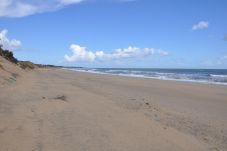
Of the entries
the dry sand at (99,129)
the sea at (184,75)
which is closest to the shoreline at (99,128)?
the dry sand at (99,129)

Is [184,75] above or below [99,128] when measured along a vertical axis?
below

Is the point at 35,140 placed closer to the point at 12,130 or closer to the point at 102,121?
the point at 12,130

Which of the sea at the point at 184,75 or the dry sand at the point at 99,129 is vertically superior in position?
the dry sand at the point at 99,129

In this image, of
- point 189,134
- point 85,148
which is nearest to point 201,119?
point 189,134

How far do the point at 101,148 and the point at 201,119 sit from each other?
14.6 ft

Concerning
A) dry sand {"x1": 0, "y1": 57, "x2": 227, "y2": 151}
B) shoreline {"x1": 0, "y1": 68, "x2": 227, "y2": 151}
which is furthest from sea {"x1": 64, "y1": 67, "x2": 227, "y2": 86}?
dry sand {"x1": 0, "y1": 57, "x2": 227, "y2": 151}

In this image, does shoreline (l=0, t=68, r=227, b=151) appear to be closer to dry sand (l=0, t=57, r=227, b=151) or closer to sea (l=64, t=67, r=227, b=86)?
dry sand (l=0, t=57, r=227, b=151)

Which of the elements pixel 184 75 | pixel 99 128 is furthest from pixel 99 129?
pixel 184 75

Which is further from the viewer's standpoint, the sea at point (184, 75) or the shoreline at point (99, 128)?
the sea at point (184, 75)

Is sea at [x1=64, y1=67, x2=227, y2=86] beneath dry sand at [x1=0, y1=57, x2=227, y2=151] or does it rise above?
beneath

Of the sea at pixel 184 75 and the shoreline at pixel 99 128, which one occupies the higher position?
the shoreline at pixel 99 128

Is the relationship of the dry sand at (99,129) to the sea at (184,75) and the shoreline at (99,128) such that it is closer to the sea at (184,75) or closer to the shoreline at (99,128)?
the shoreline at (99,128)

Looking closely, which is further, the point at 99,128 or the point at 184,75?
the point at 184,75

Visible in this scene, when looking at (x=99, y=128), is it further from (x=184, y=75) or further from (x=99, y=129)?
(x=184, y=75)
